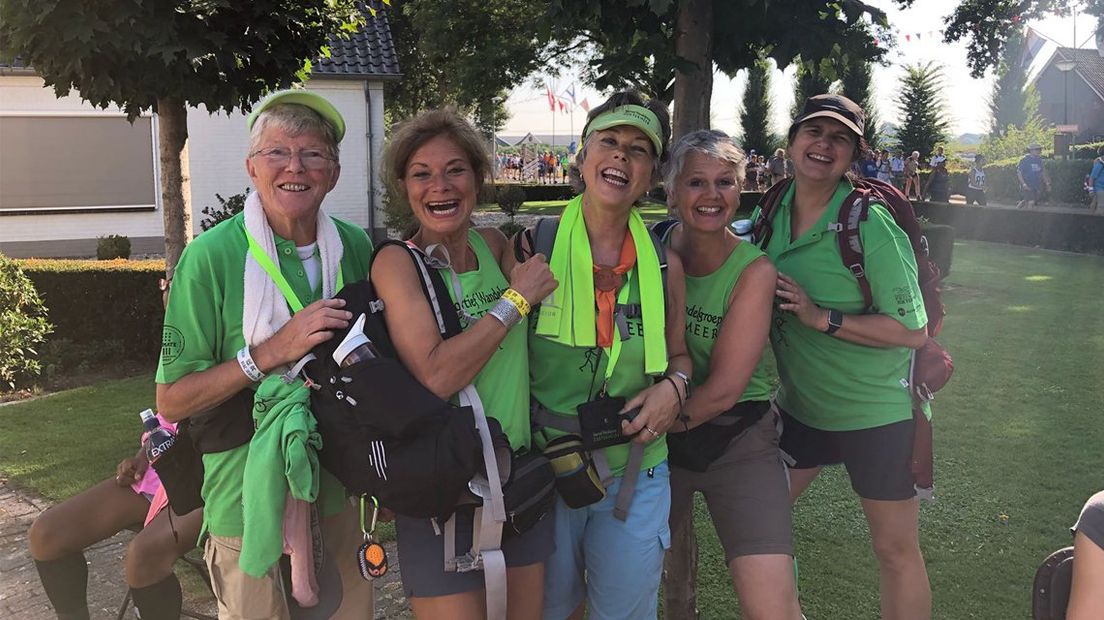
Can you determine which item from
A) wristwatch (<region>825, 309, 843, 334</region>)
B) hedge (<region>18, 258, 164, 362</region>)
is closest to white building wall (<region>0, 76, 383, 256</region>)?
hedge (<region>18, 258, 164, 362</region>)

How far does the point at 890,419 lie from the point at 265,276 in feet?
6.92

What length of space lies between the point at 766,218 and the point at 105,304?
809cm

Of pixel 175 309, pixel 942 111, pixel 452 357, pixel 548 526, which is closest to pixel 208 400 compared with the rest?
pixel 175 309

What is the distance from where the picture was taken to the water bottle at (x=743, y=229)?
299 cm

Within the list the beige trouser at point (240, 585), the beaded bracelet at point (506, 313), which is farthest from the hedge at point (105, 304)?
the beaded bracelet at point (506, 313)

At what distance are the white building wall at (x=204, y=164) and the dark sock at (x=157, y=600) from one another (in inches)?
598

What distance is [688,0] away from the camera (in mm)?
2770

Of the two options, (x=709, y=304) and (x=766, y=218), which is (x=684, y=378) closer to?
(x=709, y=304)

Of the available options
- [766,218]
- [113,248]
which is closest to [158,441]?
[766,218]

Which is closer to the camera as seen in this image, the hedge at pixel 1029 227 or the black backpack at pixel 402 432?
the black backpack at pixel 402 432

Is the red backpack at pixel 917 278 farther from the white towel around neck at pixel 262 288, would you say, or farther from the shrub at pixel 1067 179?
the shrub at pixel 1067 179

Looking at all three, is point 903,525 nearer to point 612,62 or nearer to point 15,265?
point 612,62

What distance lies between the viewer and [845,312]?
9.36 ft

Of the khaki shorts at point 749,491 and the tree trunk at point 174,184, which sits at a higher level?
the tree trunk at point 174,184
